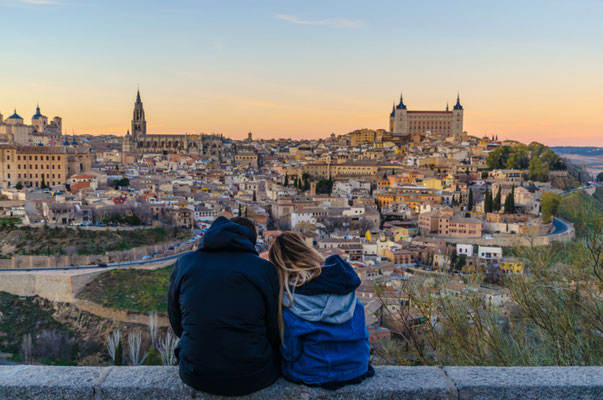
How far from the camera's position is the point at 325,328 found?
5.70ft

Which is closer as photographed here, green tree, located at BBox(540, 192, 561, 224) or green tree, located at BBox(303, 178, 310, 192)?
green tree, located at BBox(540, 192, 561, 224)

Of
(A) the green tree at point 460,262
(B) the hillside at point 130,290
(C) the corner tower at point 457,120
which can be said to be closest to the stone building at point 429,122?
(C) the corner tower at point 457,120

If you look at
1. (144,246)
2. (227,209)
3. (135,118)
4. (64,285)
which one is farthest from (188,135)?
(64,285)

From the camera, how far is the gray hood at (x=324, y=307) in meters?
1.73

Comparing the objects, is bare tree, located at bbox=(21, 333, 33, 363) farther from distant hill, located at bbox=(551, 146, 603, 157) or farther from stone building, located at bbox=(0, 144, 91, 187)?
distant hill, located at bbox=(551, 146, 603, 157)

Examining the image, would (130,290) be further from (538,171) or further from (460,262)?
(538,171)

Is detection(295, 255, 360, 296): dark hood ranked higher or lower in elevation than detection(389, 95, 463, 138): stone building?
lower

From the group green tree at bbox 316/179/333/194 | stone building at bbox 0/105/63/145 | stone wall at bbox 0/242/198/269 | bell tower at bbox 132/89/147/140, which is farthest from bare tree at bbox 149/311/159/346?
bell tower at bbox 132/89/147/140

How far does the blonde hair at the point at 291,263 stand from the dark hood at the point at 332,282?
0.8 inches

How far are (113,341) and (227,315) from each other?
44.2 feet

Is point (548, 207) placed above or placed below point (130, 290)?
above

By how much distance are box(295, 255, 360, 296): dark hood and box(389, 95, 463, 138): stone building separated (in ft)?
211

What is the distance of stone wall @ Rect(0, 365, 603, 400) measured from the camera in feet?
5.20

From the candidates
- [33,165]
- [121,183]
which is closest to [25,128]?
[33,165]
